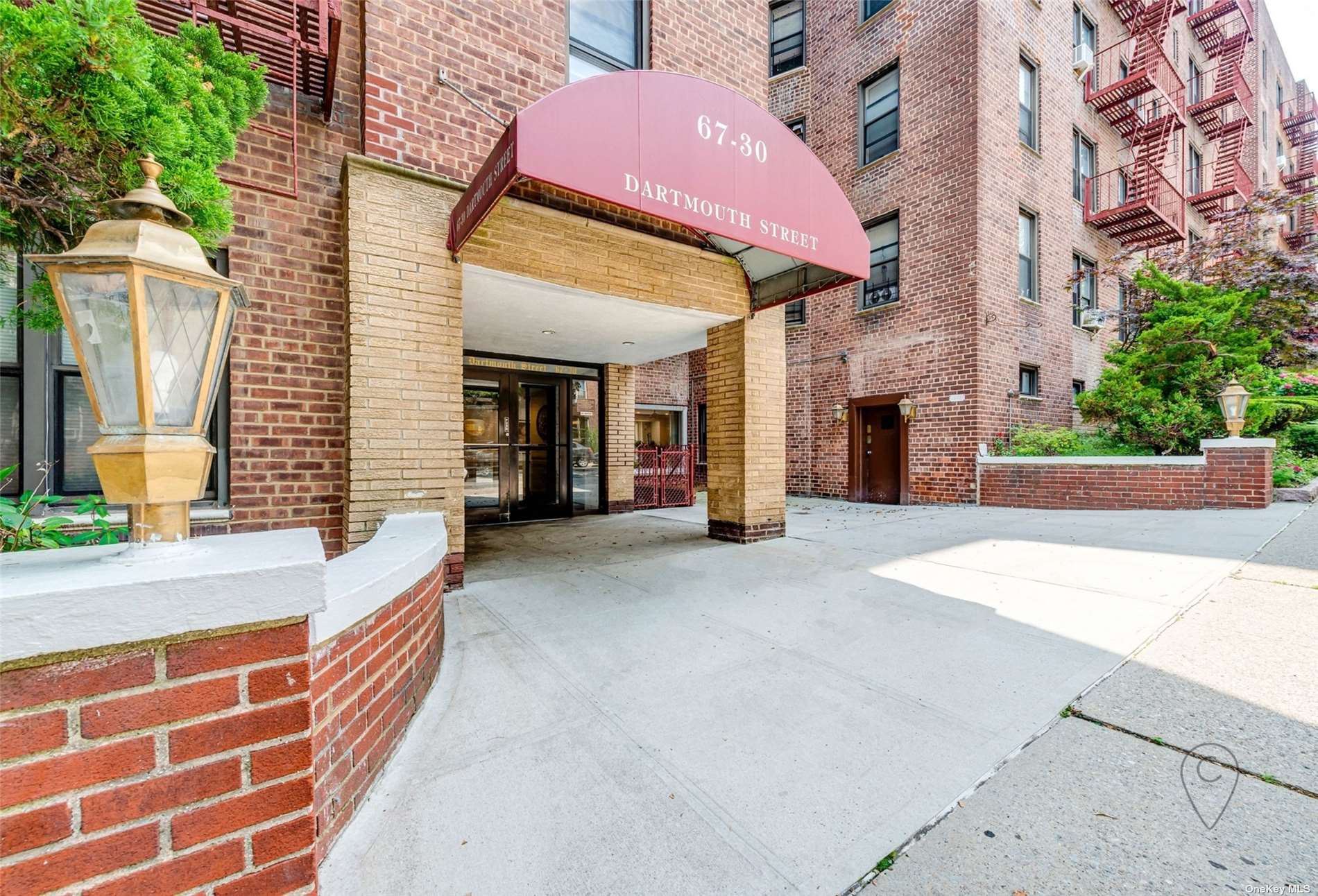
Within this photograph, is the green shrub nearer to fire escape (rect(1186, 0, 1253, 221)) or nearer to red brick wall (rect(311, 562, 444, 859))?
fire escape (rect(1186, 0, 1253, 221))

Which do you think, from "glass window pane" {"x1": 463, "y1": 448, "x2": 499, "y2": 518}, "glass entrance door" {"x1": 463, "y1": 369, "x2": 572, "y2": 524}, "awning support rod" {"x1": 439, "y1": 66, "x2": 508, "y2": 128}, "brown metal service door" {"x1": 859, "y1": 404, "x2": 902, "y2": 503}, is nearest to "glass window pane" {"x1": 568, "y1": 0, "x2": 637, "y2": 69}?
"awning support rod" {"x1": 439, "y1": 66, "x2": 508, "y2": 128}

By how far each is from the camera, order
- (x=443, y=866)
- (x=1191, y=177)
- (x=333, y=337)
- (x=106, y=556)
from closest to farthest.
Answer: (x=106, y=556), (x=443, y=866), (x=333, y=337), (x=1191, y=177)

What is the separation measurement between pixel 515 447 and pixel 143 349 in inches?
274

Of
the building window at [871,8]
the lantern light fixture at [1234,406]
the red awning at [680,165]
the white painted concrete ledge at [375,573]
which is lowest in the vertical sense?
the white painted concrete ledge at [375,573]

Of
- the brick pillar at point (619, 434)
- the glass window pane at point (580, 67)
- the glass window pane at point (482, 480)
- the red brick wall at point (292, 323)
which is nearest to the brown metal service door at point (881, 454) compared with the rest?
the brick pillar at point (619, 434)

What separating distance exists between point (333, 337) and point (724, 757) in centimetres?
387

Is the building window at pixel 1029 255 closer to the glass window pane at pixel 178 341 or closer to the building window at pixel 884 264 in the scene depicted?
the building window at pixel 884 264

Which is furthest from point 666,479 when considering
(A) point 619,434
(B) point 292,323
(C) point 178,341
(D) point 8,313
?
(C) point 178,341

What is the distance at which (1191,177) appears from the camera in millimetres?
15727

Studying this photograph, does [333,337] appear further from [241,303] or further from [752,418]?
[752,418]

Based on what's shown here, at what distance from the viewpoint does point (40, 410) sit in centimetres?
319

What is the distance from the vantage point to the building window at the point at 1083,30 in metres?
11.2

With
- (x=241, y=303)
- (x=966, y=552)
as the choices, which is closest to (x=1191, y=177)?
(x=966, y=552)

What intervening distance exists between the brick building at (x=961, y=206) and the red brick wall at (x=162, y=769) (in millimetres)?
10393
